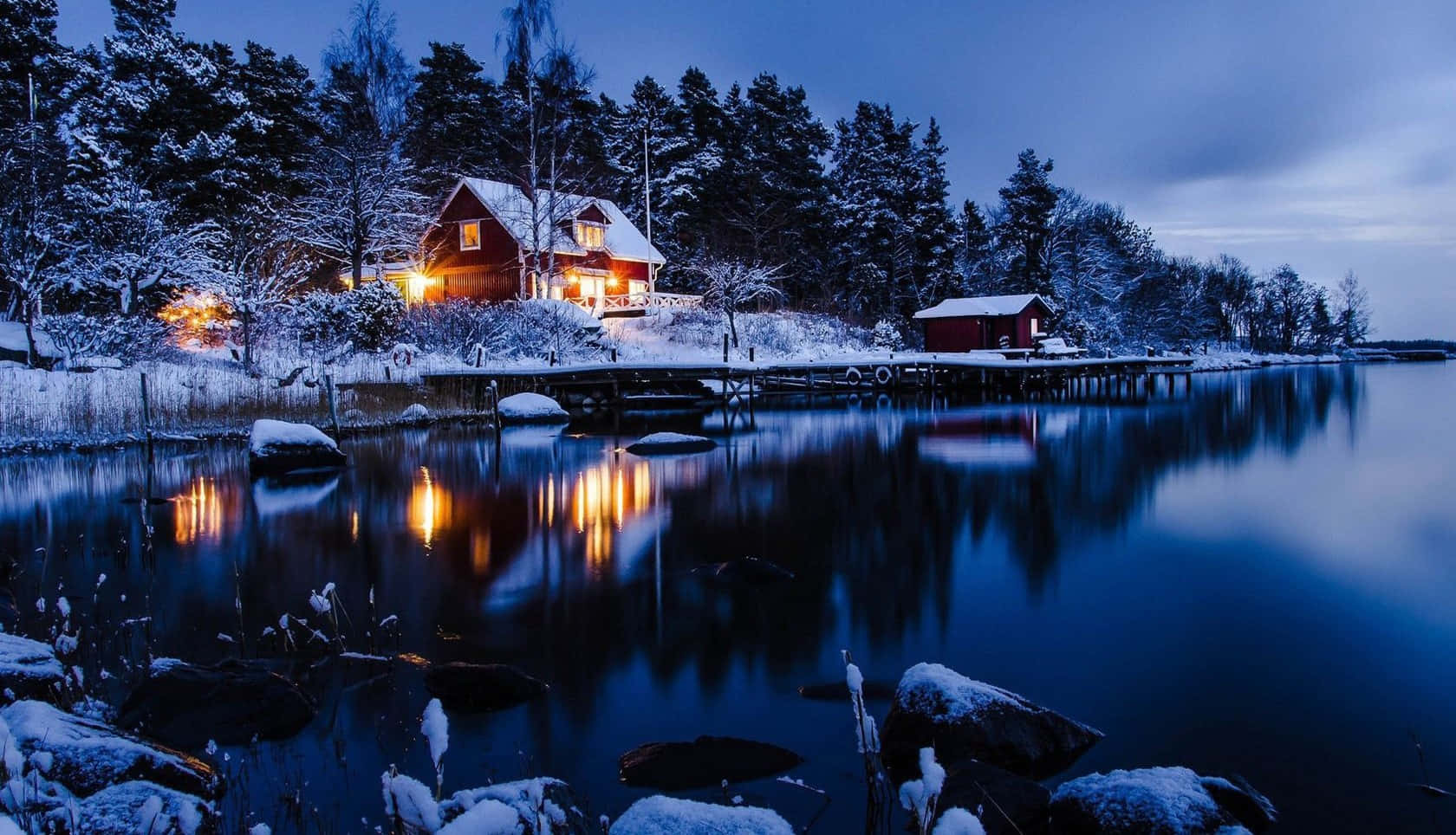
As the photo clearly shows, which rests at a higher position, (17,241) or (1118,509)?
(17,241)

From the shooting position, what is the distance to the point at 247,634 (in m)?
8.59

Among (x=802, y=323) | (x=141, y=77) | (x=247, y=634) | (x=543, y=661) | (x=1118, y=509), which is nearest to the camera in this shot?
(x=543, y=661)

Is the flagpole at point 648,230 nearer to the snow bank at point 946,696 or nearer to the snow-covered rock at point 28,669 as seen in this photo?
the snow-covered rock at point 28,669

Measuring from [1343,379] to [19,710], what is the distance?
70.6 m

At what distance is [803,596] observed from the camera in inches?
386

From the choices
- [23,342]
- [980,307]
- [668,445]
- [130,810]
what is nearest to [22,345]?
[23,342]

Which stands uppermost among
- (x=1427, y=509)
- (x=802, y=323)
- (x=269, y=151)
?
(x=269, y=151)

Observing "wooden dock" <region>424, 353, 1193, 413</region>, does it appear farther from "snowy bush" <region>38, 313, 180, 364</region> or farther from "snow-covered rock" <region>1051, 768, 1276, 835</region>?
"snow-covered rock" <region>1051, 768, 1276, 835</region>

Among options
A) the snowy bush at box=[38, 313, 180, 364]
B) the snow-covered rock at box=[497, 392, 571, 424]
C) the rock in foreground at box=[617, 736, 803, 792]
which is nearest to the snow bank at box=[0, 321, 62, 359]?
the snowy bush at box=[38, 313, 180, 364]

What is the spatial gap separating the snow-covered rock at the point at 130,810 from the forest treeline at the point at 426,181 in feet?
98.7

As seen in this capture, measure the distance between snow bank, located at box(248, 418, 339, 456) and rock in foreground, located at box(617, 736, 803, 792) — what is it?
15.5 metres

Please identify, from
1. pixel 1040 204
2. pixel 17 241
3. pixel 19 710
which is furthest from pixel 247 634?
pixel 1040 204

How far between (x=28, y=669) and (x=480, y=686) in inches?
114

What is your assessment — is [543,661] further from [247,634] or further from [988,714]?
[988,714]
